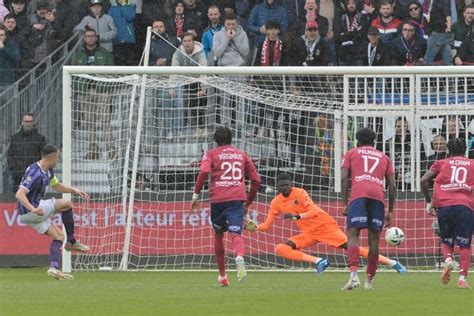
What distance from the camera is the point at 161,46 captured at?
84.2ft

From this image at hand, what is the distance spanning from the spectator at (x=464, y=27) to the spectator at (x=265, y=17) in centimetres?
338

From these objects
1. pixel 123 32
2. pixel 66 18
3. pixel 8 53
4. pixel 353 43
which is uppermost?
pixel 66 18

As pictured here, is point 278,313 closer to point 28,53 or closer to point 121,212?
point 121,212

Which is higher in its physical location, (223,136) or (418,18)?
(418,18)

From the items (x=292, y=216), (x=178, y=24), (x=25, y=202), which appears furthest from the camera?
(x=178, y=24)

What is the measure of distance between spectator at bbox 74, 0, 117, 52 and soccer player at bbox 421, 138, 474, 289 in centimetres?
1100

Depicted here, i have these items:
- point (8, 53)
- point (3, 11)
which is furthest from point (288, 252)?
point (3, 11)

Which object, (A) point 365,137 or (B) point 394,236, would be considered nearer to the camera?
(A) point 365,137

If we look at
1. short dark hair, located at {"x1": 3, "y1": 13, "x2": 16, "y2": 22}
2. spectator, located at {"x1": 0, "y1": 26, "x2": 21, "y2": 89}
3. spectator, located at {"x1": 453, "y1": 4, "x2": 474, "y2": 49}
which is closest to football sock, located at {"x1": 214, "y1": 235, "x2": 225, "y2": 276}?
spectator, located at {"x1": 453, "y1": 4, "x2": 474, "y2": 49}

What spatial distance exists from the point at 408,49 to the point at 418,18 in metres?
0.88

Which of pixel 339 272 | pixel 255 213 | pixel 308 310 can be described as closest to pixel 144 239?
pixel 255 213

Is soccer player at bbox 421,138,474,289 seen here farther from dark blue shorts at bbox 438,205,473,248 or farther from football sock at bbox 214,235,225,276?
football sock at bbox 214,235,225,276

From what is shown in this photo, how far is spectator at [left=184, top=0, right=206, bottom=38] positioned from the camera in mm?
26297

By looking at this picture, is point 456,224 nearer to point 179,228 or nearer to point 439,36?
point 179,228
